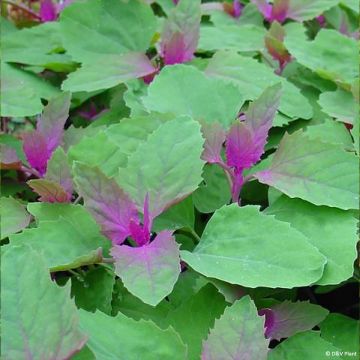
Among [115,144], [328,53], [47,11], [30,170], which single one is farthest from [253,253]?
[47,11]

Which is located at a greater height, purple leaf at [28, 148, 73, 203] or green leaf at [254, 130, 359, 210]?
green leaf at [254, 130, 359, 210]

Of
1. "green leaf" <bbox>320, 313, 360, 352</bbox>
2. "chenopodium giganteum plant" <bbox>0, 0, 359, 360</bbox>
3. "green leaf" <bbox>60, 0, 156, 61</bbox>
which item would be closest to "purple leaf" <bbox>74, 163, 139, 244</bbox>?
"chenopodium giganteum plant" <bbox>0, 0, 359, 360</bbox>

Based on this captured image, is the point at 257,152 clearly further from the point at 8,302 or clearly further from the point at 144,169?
the point at 8,302

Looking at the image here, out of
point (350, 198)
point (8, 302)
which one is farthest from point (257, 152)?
point (8, 302)

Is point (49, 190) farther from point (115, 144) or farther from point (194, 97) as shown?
point (194, 97)

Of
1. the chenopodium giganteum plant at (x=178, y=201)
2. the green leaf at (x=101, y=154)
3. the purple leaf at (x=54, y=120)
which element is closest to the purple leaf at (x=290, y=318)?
the chenopodium giganteum plant at (x=178, y=201)

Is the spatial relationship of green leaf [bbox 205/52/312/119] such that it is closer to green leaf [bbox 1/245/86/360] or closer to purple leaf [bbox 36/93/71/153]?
purple leaf [bbox 36/93/71/153]

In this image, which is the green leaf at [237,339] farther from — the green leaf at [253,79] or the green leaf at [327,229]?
the green leaf at [253,79]
